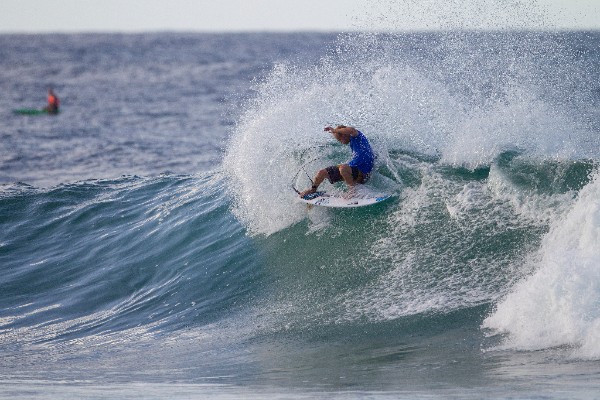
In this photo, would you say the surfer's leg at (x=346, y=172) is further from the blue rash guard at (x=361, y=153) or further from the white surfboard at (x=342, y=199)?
the white surfboard at (x=342, y=199)

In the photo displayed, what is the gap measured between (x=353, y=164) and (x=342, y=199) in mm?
527

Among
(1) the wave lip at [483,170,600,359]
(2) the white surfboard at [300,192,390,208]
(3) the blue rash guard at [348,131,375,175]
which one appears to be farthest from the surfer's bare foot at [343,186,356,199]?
(1) the wave lip at [483,170,600,359]

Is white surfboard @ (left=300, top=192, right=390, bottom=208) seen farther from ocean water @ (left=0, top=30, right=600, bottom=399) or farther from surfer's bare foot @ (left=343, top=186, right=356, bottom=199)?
ocean water @ (left=0, top=30, right=600, bottom=399)

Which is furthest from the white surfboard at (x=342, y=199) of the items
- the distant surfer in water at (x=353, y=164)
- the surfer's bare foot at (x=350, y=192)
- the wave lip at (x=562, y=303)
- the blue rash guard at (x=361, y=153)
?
the wave lip at (x=562, y=303)

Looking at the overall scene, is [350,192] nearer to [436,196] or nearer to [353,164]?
[353,164]

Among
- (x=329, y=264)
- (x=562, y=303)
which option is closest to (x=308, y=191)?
(x=329, y=264)

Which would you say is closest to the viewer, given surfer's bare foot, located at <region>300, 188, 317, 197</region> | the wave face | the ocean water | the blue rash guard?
the ocean water

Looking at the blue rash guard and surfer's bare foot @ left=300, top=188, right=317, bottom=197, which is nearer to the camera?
the blue rash guard

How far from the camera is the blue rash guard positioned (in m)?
13.0

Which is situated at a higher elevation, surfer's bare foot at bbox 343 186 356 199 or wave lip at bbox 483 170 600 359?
surfer's bare foot at bbox 343 186 356 199

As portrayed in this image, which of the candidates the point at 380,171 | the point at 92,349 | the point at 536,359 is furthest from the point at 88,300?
the point at 536,359

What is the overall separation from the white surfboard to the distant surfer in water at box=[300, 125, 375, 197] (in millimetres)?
190

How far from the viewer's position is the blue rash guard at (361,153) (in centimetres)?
1296

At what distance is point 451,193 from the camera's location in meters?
13.1
